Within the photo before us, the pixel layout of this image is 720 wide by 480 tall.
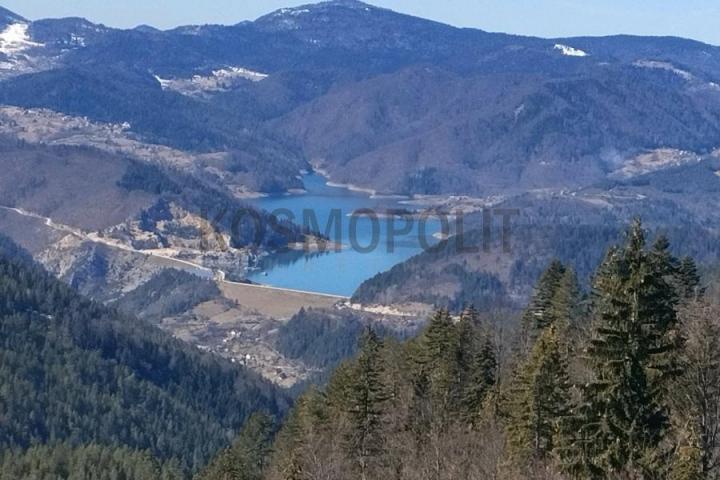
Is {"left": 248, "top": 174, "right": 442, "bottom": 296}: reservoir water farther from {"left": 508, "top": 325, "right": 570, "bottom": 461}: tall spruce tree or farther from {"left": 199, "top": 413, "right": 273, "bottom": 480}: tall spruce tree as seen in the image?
{"left": 508, "top": 325, "right": 570, "bottom": 461}: tall spruce tree

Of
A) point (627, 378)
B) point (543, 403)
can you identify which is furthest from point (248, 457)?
point (627, 378)

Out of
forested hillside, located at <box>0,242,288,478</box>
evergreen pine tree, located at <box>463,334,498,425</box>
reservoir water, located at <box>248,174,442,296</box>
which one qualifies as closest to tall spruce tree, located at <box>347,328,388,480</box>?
evergreen pine tree, located at <box>463,334,498,425</box>

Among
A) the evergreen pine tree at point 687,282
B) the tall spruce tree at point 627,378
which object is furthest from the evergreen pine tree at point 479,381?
the tall spruce tree at point 627,378

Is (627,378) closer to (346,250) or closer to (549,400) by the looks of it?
(549,400)

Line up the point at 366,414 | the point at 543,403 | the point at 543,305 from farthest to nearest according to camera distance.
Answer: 1. the point at 543,305
2. the point at 366,414
3. the point at 543,403

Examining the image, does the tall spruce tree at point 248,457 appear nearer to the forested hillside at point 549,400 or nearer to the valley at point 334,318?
the valley at point 334,318

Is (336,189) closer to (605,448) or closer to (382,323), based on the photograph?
(382,323)

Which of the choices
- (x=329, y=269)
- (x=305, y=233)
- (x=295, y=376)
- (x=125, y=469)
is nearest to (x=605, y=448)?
(x=125, y=469)
